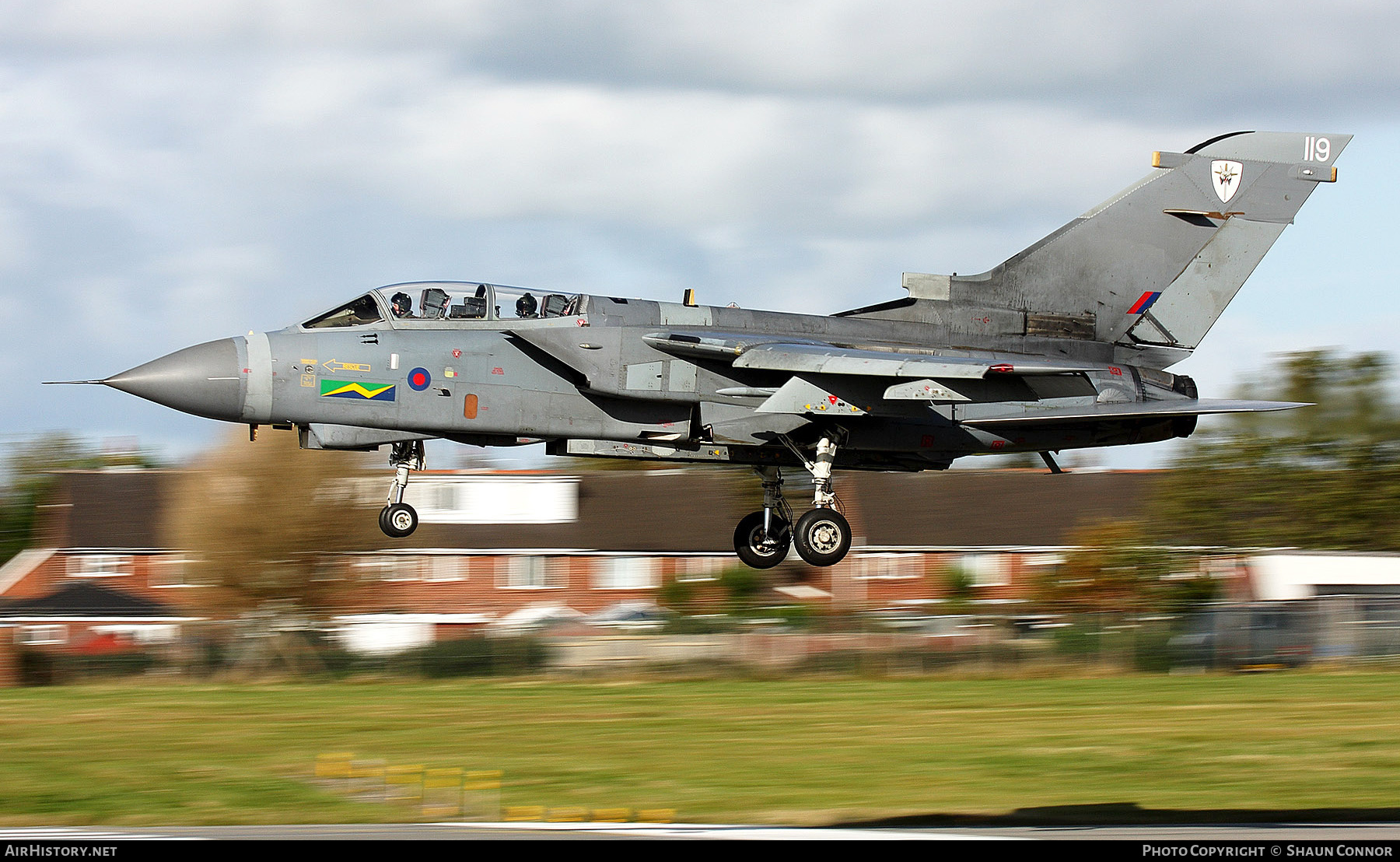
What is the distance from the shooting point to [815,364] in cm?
1695

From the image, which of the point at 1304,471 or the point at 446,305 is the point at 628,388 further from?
the point at 1304,471

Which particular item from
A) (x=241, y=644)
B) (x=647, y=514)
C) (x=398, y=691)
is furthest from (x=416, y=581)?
(x=398, y=691)

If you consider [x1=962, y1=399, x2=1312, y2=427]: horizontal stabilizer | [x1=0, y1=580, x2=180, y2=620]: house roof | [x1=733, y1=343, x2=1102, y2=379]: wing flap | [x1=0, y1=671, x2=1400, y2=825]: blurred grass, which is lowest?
[x1=0, y1=580, x2=180, y2=620]: house roof

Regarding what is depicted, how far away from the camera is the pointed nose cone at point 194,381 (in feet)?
53.4

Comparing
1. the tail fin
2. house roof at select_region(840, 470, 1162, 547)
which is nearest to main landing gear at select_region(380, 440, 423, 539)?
the tail fin

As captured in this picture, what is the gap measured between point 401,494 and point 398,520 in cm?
51

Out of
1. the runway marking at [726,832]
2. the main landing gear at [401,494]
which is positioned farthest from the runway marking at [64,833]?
the main landing gear at [401,494]

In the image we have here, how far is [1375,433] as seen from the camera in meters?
38.6

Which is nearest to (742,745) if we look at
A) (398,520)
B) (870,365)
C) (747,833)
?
(747,833)

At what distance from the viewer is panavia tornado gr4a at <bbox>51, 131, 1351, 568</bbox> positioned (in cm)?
1692

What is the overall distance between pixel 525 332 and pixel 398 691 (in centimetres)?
673

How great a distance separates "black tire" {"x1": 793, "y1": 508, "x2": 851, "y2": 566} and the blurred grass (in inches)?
78.0

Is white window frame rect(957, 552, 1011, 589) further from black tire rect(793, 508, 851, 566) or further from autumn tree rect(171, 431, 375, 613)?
black tire rect(793, 508, 851, 566)

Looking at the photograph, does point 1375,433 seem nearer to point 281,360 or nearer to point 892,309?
point 892,309
